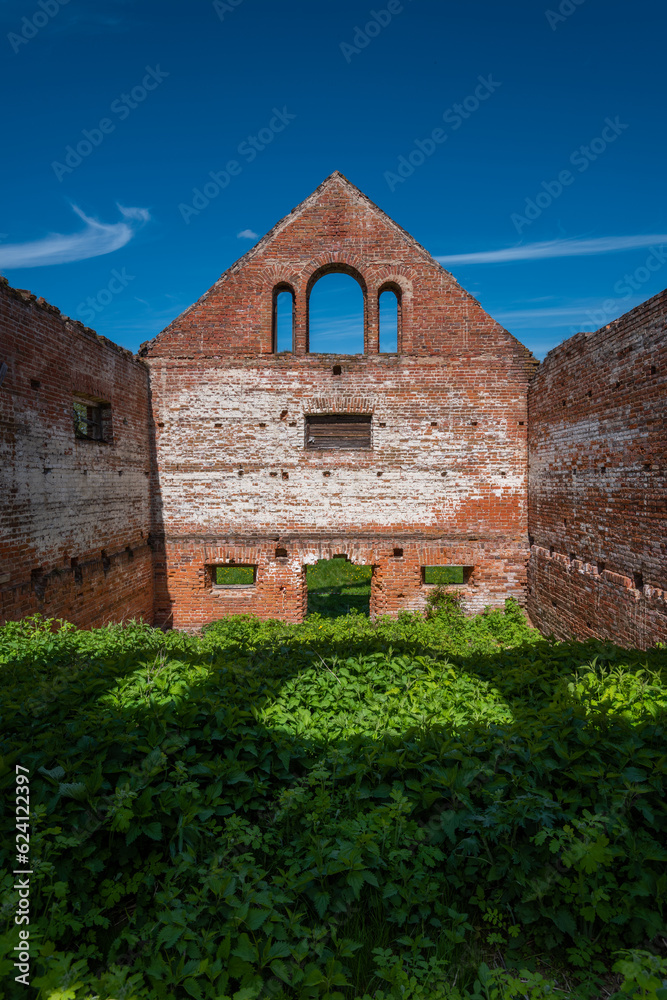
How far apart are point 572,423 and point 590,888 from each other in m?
7.04

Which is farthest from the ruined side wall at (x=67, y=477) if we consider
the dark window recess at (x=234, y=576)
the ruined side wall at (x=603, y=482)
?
the ruined side wall at (x=603, y=482)

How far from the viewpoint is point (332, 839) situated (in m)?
3.03

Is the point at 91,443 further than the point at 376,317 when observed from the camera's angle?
No

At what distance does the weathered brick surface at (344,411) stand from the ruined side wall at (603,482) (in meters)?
0.89

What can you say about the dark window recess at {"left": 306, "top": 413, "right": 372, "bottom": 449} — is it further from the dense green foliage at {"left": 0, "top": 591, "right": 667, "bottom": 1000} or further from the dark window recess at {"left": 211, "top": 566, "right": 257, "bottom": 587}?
the dark window recess at {"left": 211, "top": 566, "right": 257, "bottom": 587}

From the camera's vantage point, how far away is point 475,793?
123 inches

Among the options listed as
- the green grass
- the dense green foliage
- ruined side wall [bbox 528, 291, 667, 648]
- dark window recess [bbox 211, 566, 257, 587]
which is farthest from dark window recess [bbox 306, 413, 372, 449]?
dark window recess [bbox 211, 566, 257, 587]

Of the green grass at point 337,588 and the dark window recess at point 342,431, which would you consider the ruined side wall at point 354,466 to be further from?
the green grass at point 337,588

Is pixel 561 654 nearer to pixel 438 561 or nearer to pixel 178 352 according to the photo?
pixel 438 561

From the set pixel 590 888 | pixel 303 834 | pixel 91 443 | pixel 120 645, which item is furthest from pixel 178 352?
pixel 590 888

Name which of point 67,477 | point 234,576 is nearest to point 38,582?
point 67,477

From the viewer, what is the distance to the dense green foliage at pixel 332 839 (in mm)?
2449

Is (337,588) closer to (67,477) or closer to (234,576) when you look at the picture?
(234,576)

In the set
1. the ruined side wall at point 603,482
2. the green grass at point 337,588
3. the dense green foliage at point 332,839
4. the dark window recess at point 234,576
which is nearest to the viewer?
the dense green foliage at point 332,839
